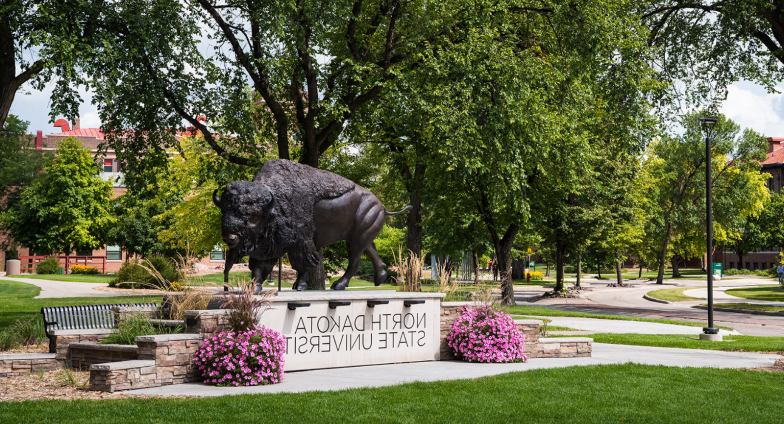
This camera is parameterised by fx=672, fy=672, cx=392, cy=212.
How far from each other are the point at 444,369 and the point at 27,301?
19215 millimetres

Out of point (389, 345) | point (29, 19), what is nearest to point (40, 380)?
point (389, 345)

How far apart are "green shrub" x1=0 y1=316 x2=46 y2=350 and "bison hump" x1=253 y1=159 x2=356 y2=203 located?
565 cm

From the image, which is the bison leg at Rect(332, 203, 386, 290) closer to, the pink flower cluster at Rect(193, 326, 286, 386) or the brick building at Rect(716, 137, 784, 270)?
the pink flower cluster at Rect(193, 326, 286, 386)

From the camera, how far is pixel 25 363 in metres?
9.62

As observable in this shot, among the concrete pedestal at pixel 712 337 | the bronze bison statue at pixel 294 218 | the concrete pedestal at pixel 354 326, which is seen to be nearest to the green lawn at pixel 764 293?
the concrete pedestal at pixel 712 337

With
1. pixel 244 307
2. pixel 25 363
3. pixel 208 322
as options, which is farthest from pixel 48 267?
pixel 244 307

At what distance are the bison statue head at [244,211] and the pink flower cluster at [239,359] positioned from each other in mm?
1413

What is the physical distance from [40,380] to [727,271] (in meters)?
83.0

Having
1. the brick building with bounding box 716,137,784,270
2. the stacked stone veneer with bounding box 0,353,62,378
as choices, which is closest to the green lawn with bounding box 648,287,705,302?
the stacked stone veneer with bounding box 0,353,62,378

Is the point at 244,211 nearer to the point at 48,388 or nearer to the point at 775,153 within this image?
the point at 48,388

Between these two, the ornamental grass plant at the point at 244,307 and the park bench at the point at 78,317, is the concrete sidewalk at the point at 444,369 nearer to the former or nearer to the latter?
the ornamental grass plant at the point at 244,307

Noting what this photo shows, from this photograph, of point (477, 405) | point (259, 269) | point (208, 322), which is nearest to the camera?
point (477, 405)

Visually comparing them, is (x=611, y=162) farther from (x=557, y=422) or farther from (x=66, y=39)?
(x=557, y=422)

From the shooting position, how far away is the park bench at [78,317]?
11820mm
